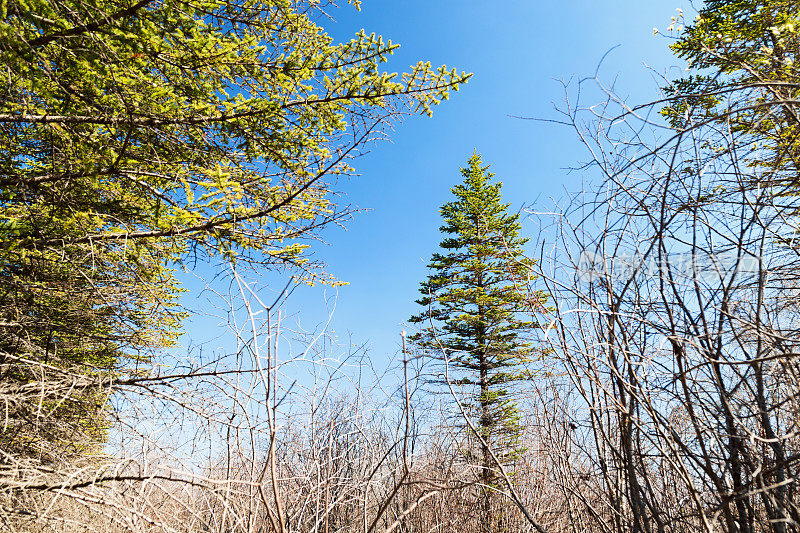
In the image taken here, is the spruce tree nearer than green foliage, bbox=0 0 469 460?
No

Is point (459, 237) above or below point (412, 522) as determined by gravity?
above

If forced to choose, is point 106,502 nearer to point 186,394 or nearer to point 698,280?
point 186,394

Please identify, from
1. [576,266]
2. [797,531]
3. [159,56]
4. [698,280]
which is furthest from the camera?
[159,56]

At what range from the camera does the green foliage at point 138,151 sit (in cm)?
364

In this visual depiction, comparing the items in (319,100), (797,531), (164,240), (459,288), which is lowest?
(797,531)

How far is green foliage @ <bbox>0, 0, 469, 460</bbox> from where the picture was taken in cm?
364

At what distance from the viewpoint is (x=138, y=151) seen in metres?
4.84

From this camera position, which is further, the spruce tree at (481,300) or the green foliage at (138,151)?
the spruce tree at (481,300)

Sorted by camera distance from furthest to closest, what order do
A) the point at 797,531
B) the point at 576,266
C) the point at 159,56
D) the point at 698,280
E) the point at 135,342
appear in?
the point at 135,342 → the point at 159,56 → the point at 576,266 → the point at 698,280 → the point at 797,531

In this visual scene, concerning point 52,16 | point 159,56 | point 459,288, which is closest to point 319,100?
point 159,56

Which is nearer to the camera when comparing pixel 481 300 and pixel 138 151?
pixel 138 151

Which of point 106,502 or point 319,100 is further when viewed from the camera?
point 319,100

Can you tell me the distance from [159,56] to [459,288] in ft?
37.8

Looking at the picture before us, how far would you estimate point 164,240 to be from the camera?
5.02 meters
